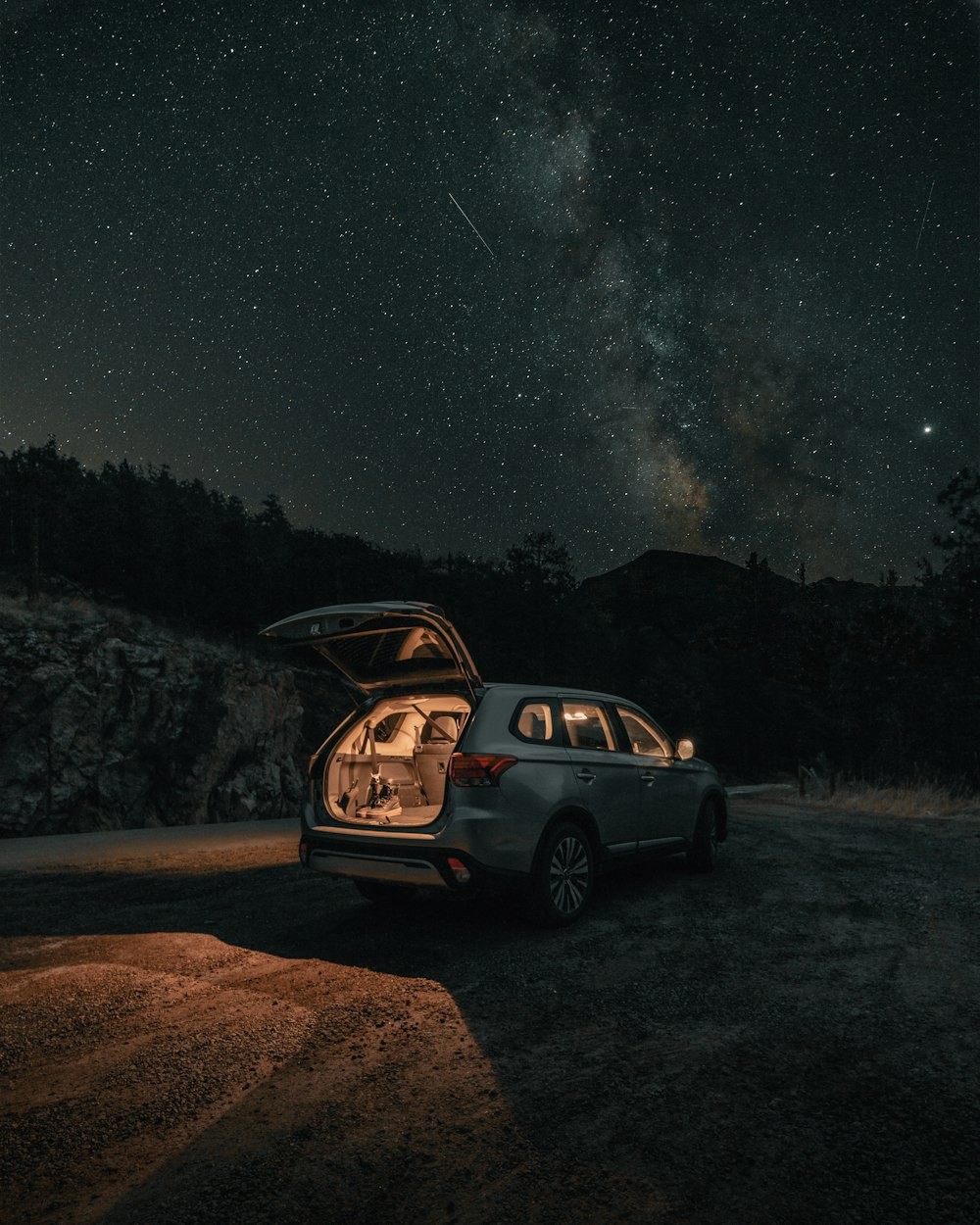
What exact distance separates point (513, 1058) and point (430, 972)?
4.40ft

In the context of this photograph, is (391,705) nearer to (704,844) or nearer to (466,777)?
(466,777)

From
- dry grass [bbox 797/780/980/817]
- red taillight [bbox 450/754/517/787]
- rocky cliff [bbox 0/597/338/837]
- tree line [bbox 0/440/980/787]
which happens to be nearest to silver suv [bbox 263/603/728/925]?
red taillight [bbox 450/754/517/787]

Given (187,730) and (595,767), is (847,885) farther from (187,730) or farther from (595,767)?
(187,730)

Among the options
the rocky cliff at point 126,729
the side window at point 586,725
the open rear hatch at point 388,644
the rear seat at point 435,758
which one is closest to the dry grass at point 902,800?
the side window at point 586,725

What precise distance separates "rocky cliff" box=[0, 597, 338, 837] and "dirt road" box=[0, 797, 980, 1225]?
1283cm

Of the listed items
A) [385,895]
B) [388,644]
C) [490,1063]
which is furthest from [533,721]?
[490,1063]

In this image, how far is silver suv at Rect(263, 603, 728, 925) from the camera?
5.11 m

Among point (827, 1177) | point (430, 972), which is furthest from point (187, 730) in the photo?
point (827, 1177)

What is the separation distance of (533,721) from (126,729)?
16400mm

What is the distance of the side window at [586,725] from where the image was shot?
610 cm

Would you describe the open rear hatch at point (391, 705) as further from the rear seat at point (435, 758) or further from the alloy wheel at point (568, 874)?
the alloy wheel at point (568, 874)

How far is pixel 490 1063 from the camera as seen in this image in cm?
332

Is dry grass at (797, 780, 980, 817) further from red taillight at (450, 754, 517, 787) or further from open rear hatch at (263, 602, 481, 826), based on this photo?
red taillight at (450, 754, 517, 787)

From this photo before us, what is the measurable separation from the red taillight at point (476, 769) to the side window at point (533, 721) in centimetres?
37
